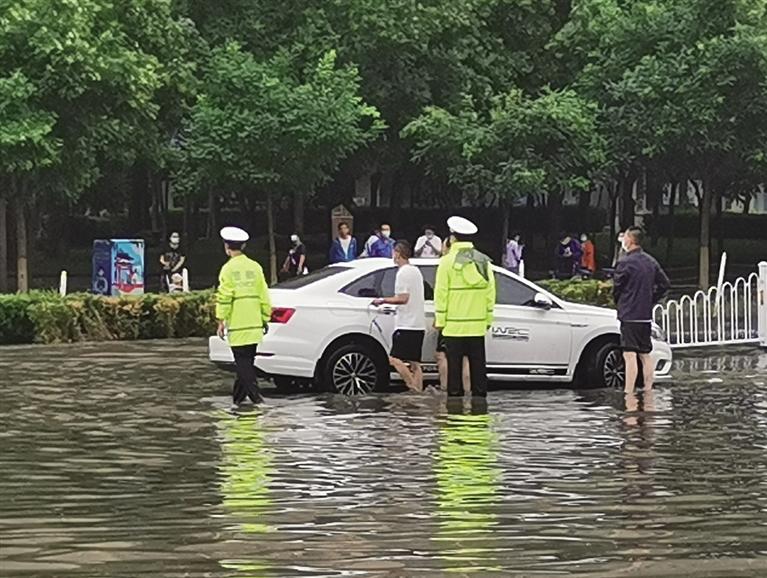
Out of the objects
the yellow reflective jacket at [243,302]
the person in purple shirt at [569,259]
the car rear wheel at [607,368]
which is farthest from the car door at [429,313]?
the person in purple shirt at [569,259]

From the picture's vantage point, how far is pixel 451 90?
43250mm

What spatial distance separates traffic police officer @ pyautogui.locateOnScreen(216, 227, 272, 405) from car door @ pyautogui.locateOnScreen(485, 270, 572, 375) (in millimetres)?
2548

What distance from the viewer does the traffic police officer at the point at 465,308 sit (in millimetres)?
15797

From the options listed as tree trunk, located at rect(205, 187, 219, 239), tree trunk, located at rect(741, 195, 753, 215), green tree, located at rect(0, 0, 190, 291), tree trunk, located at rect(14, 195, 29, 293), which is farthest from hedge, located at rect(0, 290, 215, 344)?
tree trunk, located at rect(741, 195, 753, 215)

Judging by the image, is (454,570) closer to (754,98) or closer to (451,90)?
(754,98)

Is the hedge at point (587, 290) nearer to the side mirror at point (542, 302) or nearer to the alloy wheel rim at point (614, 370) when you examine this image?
the alloy wheel rim at point (614, 370)

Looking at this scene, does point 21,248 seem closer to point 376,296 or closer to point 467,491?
point 376,296

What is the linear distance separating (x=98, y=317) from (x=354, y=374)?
8.59 meters

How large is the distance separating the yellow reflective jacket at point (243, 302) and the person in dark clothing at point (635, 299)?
335 centimetres

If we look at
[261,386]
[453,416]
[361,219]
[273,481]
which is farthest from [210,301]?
[361,219]

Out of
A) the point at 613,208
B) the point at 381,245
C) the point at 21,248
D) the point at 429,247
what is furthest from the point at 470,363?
the point at 613,208

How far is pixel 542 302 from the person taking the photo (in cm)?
1694

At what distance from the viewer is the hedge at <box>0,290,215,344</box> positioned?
2398 cm

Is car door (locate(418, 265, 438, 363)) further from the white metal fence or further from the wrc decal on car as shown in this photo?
the white metal fence
